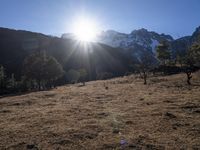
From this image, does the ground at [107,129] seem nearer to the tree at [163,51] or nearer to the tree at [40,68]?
the tree at [40,68]

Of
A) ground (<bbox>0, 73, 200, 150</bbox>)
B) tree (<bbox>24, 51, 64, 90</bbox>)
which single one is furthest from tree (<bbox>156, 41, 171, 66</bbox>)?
ground (<bbox>0, 73, 200, 150</bbox>)

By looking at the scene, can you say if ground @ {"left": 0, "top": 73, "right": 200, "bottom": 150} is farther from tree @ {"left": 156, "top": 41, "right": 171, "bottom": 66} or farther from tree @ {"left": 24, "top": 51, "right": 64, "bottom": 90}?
tree @ {"left": 156, "top": 41, "right": 171, "bottom": 66}

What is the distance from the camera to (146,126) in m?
23.5

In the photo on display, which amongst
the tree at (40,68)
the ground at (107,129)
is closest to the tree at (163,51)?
the tree at (40,68)

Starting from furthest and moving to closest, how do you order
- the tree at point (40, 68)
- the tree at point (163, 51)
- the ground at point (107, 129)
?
the tree at point (163, 51) < the tree at point (40, 68) < the ground at point (107, 129)

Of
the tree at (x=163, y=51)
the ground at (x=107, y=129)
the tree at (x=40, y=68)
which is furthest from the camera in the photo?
the tree at (x=163, y=51)

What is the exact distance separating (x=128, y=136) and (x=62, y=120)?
8.80m

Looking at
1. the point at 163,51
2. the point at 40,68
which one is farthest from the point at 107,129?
the point at 163,51

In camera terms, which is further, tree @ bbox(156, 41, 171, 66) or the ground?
tree @ bbox(156, 41, 171, 66)

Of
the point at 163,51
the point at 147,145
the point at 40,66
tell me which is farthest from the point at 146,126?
the point at 163,51

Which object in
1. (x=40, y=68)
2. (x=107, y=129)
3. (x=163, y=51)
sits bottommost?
(x=107, y=129)

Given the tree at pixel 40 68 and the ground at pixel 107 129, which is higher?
the tree at pixel 40 68

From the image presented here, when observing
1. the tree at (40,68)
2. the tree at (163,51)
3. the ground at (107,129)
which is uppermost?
the tree at (163,51)

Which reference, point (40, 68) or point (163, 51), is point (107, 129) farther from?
point (163, 51)
